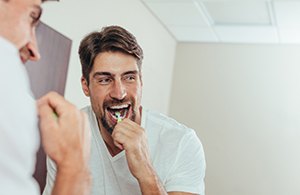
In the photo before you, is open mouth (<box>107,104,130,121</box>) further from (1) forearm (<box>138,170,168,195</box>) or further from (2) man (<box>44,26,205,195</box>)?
(1) forearm (<box>138,170,168,195</box>)

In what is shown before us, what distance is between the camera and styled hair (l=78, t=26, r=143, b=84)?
1501mm

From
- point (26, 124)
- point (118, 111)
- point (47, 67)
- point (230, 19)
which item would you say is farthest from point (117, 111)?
point (230, 19)

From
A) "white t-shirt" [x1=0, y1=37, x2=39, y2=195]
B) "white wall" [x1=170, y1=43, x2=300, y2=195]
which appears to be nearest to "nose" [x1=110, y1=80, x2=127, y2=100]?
"white t-shirt" [x1=0, y1=37, x2=39, y2=195]

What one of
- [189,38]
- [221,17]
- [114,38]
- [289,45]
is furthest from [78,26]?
[289,45]

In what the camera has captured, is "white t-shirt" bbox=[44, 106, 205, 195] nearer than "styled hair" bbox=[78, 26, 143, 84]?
Yes

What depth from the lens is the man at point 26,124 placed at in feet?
1.62

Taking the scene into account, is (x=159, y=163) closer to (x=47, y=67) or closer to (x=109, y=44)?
A: (x=109, y=44)

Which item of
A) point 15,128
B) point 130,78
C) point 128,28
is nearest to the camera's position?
point 15,128

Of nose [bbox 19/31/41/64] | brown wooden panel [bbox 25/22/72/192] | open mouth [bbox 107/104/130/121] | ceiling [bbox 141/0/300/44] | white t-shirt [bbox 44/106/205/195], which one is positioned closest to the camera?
nose [bbox 19/31/41/64]

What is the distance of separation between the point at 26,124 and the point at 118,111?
983 mm

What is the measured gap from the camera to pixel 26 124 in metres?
0.51

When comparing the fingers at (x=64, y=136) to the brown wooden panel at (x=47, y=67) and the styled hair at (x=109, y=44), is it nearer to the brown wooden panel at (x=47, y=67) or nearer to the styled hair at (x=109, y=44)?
the styled hair at (x=109, y=44)

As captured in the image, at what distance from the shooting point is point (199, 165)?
145 cm

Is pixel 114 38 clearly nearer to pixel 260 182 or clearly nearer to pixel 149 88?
pixel 149 88
